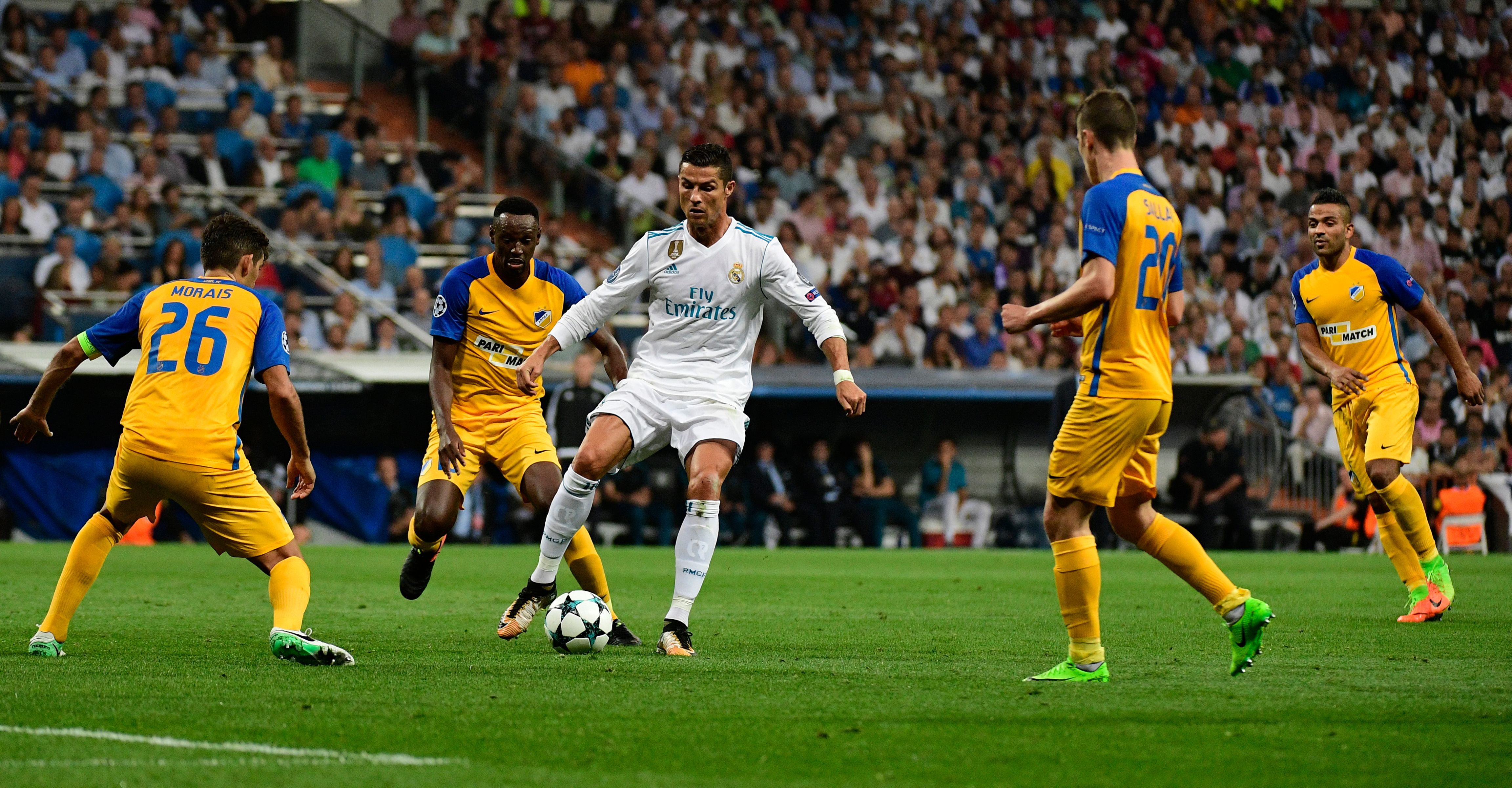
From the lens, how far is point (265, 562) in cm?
707

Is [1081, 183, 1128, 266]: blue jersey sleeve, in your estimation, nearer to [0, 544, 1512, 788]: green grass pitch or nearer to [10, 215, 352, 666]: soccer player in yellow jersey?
[0, 544, 1512, 788]: green grass pitch

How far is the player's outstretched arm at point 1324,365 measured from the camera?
9.84 m

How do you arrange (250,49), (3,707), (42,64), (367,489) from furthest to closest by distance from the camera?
(250,49)
(42,64)
(367,489)
(3,707)

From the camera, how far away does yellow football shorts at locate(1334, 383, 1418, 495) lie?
9.82 meters

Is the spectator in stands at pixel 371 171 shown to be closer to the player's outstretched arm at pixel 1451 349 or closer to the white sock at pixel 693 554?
the player's outstretched arm at pixel 1451 349

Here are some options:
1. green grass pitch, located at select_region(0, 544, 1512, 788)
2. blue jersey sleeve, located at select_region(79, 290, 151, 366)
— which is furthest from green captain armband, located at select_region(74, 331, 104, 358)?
green grass pitch, located at select_region(0, 544, 1512, 788)

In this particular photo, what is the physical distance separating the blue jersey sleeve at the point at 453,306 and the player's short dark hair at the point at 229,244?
1.61 meters

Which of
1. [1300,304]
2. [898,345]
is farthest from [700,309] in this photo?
[898,345]

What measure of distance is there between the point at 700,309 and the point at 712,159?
0.69 metres

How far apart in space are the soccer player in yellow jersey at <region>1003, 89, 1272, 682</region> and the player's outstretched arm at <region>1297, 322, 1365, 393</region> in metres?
3.72

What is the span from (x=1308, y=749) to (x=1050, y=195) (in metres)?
21.0

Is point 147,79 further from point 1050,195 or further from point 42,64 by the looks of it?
point 1050,195

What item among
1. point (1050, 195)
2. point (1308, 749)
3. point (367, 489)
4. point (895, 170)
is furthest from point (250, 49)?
point (1308, 749)

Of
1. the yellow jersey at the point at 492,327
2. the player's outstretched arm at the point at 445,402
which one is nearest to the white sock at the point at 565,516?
the player's outstretched arm at the point at 445,402
